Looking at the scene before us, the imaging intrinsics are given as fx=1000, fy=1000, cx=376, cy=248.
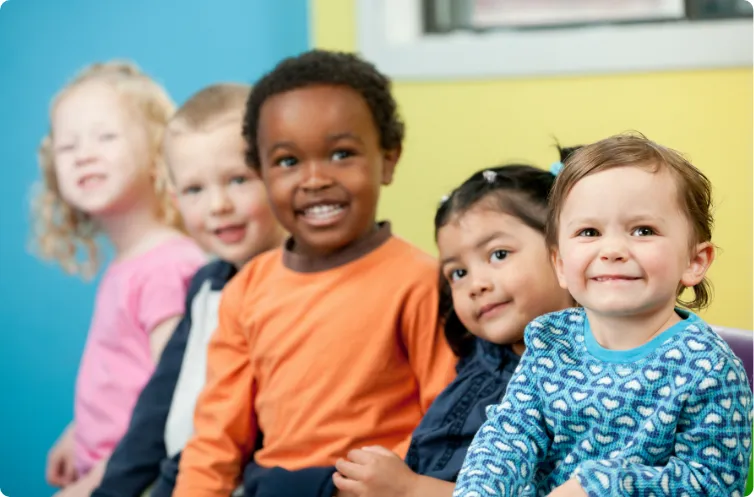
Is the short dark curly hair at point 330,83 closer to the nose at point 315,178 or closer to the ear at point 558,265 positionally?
the nose at point 315,178

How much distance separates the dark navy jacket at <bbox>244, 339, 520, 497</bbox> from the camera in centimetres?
150

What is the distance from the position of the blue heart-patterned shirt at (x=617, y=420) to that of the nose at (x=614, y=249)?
11 centimetres

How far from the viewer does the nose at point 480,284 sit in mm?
1483

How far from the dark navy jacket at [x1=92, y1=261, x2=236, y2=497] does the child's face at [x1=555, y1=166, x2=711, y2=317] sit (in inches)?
40.7

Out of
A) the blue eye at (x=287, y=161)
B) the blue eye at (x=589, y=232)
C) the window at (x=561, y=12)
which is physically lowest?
the blue eye at (x=287, y=161)

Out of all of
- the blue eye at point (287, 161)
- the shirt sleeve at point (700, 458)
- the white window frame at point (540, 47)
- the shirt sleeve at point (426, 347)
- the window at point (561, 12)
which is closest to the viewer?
the shirt sleeve at point (700, 458)

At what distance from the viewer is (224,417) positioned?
1822mm

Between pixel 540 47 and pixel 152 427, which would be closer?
pixel 152 427

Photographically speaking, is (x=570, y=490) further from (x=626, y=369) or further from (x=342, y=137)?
(x=342, y=137)

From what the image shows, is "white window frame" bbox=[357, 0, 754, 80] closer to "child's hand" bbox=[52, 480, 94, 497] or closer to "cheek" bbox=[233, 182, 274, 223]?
"cheek" bbox=[233, 182, 274, 223]

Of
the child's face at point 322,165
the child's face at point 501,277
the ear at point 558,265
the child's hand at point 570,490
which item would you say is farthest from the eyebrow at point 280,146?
the child's hand at point 570,490

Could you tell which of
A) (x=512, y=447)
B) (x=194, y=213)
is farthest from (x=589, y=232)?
(x=194, y=213)

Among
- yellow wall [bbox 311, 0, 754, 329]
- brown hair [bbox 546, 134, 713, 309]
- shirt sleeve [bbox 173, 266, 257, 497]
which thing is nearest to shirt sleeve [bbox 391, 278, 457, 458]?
shirt sleeve [bbox 173, 266, 257, 497]

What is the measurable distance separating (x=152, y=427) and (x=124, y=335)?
29 centimetres
